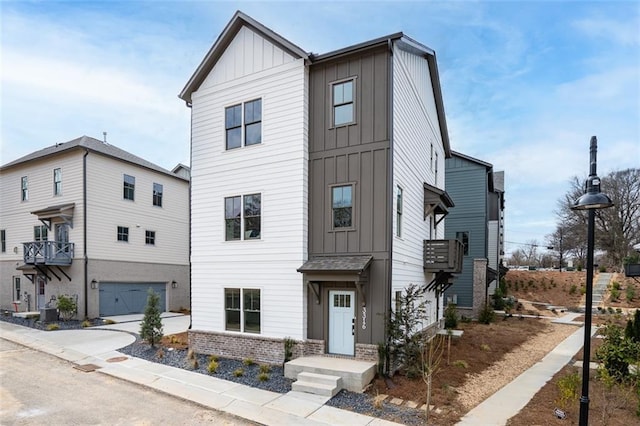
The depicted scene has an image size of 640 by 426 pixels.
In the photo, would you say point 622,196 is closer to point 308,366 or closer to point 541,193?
point 541,193

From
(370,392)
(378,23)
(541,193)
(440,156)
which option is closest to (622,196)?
(541,193)

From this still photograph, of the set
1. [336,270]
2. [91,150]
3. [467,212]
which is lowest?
[336,270]

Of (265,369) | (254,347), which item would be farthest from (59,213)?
(265,369)

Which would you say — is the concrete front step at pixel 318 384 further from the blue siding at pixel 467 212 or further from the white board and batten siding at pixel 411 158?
the blue siding at pixel 467 212

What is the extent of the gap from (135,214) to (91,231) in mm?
3189

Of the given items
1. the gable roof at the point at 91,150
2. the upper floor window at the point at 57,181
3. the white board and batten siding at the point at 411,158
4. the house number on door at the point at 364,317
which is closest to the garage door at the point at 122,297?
the upper floor window at the point at 57,181

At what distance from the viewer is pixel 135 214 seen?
23.4 metres

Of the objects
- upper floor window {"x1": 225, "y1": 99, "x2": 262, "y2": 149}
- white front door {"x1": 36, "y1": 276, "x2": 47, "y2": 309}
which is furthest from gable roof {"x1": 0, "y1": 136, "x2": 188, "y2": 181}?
upper floor window {"x1": 225, "y1": 99, "x2": 262, "y2": 149}

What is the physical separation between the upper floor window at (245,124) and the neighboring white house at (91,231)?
481 inches

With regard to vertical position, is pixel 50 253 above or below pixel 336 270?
below

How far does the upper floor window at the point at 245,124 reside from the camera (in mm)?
12312

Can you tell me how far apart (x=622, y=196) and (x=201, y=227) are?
44.9 metres

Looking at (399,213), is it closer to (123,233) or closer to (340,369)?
(340,369)

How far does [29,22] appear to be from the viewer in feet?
35.9
